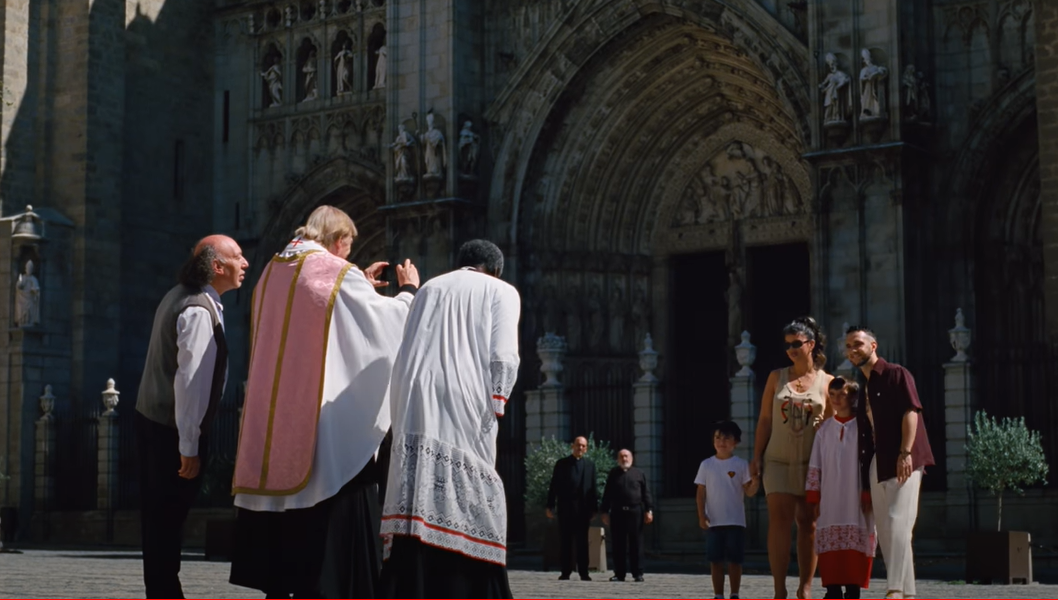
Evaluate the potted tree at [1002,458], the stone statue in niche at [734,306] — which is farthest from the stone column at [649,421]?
the potted tree at [1002,458]

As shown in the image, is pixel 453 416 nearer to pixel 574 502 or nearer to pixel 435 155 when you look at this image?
pixel 574 502

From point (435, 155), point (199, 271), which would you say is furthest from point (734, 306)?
point (199, 271)

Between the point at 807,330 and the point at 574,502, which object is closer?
the point at 807,330

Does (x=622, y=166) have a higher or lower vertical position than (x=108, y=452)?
higher

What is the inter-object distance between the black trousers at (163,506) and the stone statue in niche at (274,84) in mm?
23775

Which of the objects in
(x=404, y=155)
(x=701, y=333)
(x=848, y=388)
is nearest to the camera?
(x=848, y=388)

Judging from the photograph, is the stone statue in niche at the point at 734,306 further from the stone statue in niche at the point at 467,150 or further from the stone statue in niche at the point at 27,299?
the stone statue in niche at the point at 27,299

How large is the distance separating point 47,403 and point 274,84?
714 cm

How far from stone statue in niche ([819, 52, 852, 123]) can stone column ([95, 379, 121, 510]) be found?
13.2 m

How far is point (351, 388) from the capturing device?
781cm

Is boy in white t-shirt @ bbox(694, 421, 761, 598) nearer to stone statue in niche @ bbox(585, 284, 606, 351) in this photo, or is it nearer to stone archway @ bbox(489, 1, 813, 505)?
stone archway @ bbox(489, 1, 813, 505)

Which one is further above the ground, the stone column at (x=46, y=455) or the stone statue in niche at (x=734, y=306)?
the stone statue in niche at (x=734, y=306)

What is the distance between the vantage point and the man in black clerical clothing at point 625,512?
60.2 feet

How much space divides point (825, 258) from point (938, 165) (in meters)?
2.05
